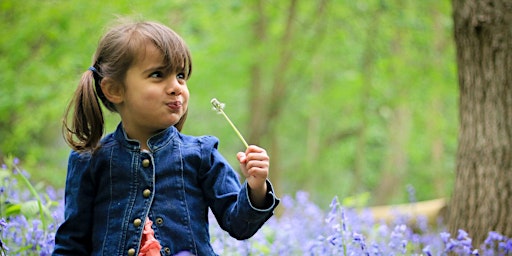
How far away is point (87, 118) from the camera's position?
7.77 ft

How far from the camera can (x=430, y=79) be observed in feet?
28.9

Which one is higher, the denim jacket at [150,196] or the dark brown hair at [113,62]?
the dark brown hair at [113,62]

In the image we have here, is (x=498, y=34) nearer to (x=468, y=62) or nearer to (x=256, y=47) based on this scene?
(x=468, y=62)

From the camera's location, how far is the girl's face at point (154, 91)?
2174 millimetres

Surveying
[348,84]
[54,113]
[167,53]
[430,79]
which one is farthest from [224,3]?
[167,53]

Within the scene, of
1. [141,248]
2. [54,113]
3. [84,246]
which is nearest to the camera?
[141,248]

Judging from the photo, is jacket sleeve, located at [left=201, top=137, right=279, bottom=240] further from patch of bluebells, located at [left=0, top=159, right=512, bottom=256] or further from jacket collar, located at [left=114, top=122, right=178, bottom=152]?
patch of bluebells, located at [left=0, top=159, right=512, bottom=256]

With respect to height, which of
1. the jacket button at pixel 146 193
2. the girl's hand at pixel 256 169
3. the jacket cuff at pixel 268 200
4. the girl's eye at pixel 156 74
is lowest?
the jacket cuff at pixel 268 200

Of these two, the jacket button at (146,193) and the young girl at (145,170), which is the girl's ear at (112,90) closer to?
the young girl at (145,170)

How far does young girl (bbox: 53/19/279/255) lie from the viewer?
217 cm

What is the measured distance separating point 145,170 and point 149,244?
261mm

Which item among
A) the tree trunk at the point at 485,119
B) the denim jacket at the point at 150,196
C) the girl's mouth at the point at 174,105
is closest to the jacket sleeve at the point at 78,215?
the denim jacket at the point at 150,196

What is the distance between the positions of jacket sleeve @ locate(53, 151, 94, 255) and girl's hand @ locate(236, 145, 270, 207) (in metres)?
0.62

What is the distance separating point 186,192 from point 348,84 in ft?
28.5
